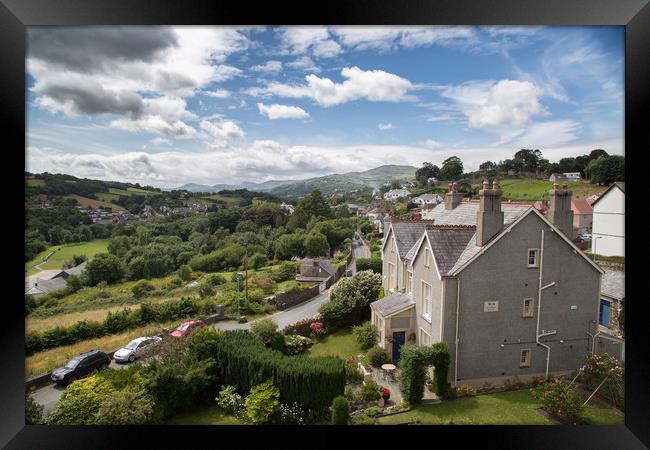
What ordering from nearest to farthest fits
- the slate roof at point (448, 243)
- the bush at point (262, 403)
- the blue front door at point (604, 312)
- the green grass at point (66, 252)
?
the bush at point (262, 403)
the green grass at point (66, 252)
the slate roof at point (448, 243)
the blue front door at point (604, 312)

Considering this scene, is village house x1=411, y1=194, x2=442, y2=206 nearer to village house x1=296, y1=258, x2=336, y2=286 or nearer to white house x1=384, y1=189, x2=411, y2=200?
white house x1=384, y1=189, x2=411, y2=200

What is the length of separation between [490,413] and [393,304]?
269 cm

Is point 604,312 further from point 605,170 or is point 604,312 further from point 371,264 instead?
point 371,264

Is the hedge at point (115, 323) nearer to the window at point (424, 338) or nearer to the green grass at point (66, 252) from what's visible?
the green grass at point (66, 252)

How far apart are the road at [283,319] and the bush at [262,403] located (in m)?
2.00

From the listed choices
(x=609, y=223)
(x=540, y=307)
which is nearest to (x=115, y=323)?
(x=540, y=307)

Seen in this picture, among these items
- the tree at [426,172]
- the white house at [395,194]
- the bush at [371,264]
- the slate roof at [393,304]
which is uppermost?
the tree at [426,172]

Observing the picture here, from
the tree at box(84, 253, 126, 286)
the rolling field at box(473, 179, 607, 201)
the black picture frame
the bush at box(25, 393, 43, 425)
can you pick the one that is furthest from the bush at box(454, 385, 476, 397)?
the tree at box(84, 253, 126, 286)

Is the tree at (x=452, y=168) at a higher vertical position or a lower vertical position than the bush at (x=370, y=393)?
higher

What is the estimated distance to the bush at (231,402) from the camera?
5.11 m

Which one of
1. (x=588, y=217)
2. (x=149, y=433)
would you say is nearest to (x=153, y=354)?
(x=149, y=433)
